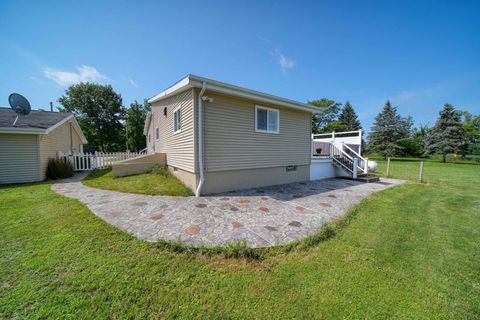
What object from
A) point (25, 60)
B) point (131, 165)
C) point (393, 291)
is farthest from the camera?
point (25, 60)

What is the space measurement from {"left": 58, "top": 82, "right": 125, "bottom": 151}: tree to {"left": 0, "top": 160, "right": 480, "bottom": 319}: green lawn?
35.1m

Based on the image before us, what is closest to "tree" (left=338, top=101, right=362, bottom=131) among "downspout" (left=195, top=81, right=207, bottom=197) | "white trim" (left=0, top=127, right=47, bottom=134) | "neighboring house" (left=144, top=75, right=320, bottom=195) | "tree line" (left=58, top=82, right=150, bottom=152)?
"neighboring house" (left=144, top=75, right=320, bottom=195)

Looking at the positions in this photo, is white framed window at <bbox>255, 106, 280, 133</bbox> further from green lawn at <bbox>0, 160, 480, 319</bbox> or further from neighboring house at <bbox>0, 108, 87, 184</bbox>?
neighboring house at <bbox>0, 108, 87, 184</bbox>

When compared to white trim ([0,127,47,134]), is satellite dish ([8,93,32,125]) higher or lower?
higher

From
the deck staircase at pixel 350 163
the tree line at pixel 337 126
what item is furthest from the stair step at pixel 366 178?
the tree line at pixel 337 126

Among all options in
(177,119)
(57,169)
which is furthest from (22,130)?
(177,119)

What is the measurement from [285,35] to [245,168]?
311 inches

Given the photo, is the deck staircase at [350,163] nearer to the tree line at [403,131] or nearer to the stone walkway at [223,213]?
the stone walkway at [223,213]

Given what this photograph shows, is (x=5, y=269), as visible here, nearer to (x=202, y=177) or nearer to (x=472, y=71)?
(x=202, y=177)

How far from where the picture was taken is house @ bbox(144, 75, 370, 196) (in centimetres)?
567

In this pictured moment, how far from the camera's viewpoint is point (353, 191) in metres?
6.88

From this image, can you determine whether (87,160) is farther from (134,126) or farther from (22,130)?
(134,126)

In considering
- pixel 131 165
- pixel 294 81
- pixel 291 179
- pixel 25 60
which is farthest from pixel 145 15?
pixel 294 81

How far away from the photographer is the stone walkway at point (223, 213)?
3.24 meters
